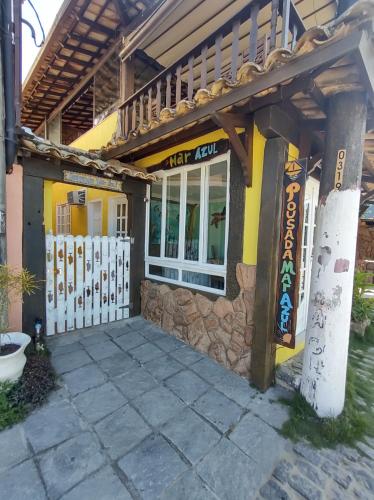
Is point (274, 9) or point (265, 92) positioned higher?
point (274, 9)

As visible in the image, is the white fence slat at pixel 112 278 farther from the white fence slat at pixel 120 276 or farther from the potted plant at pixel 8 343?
the potted plant at pixel 8 343

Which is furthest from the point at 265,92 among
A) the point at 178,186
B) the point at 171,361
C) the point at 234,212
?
the point at 171,361

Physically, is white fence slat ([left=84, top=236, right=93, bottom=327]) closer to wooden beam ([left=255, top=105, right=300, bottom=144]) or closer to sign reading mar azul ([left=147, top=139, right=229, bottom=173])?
sign reading mar azul ([left=147, top=139, right=229, bottom=173])

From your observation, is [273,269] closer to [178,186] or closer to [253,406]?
[253,406]

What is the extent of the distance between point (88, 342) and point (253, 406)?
265 centimetres

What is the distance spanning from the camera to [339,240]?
2.41 meters

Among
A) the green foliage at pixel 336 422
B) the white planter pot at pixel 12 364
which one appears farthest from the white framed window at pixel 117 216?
the green foliage at pixel 336 422

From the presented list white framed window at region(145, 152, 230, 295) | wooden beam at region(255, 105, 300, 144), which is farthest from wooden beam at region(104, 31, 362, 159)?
white framed window at region(145, 152, 230, 295)

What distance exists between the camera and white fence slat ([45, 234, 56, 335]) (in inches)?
150

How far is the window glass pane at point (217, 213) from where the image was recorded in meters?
3.64

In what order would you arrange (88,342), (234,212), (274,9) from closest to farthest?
(274,9) < (234,212) < (88,342)

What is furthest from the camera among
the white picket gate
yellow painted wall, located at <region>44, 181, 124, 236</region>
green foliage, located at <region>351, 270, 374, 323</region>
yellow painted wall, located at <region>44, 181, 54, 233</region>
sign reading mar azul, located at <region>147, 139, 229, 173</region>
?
yellow painted wall, located at <region>44, 181, 124, 236</region>

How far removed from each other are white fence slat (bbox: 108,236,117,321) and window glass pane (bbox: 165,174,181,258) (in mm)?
1005

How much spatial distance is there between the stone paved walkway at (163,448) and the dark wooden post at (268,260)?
1.21 ft
